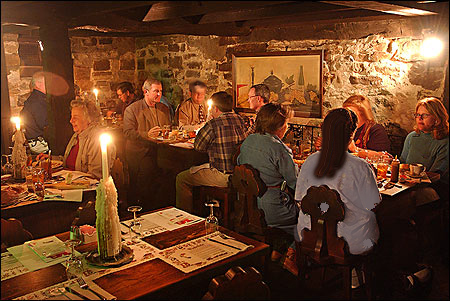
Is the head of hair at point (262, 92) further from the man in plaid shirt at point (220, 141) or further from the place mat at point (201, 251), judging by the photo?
the place mat at point (201, 251)

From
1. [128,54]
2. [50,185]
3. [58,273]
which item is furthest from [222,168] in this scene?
[128,54]

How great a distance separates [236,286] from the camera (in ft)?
5.72

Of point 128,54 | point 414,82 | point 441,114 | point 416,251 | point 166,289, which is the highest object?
point 128,54

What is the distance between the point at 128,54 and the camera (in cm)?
941

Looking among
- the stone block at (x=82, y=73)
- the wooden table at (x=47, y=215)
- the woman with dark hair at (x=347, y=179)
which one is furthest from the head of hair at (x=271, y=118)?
the stone block at (x=82, y=73)

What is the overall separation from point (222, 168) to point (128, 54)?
561cm

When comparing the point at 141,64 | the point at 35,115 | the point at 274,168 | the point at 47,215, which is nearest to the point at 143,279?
the point at 274,168

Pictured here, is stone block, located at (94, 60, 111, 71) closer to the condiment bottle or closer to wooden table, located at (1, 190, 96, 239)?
wooden table, located at (1, 190, 96, 239)

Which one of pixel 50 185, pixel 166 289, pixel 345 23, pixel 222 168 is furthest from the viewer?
pixel 345 23

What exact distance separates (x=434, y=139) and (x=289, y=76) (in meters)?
2.59

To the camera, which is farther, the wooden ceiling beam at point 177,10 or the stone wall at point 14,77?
the stone wall at point 14,77

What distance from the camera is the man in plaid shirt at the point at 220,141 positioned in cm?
464

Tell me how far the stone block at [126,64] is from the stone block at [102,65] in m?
0.32

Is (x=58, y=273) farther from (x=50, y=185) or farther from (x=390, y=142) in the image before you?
(x=390, y=142)
